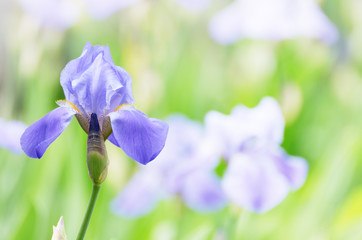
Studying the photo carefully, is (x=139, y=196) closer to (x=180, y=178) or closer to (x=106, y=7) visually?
(x=180, y=178)

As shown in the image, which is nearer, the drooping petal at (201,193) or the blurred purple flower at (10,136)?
the blurred purple flower at (10,136)

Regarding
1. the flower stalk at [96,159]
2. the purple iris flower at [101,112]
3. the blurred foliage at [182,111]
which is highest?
the blurred foliage at [182,111]

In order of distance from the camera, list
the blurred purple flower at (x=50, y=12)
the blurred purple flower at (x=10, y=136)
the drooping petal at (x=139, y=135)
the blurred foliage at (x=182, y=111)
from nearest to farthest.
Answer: the drooping petal at (x=139, y=135) < the blurred purple flower at (x=10, y=136) < the blurred foliage at (x=182, y=111) < the blurred purple flower at (x=50, y=12)

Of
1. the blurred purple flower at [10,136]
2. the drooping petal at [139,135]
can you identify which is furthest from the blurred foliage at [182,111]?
the drooping petal at [139,135]

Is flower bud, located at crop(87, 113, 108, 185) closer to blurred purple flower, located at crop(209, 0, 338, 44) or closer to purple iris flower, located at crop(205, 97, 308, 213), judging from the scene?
purple iris flower, located at crop(205, 97, 308, 213)

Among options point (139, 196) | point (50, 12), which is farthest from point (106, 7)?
point (139, 196)

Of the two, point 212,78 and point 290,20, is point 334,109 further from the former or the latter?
point 290,20

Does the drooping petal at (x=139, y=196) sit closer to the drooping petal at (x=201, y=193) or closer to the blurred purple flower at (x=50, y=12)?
the drooping petal at (x=201, y=193)
